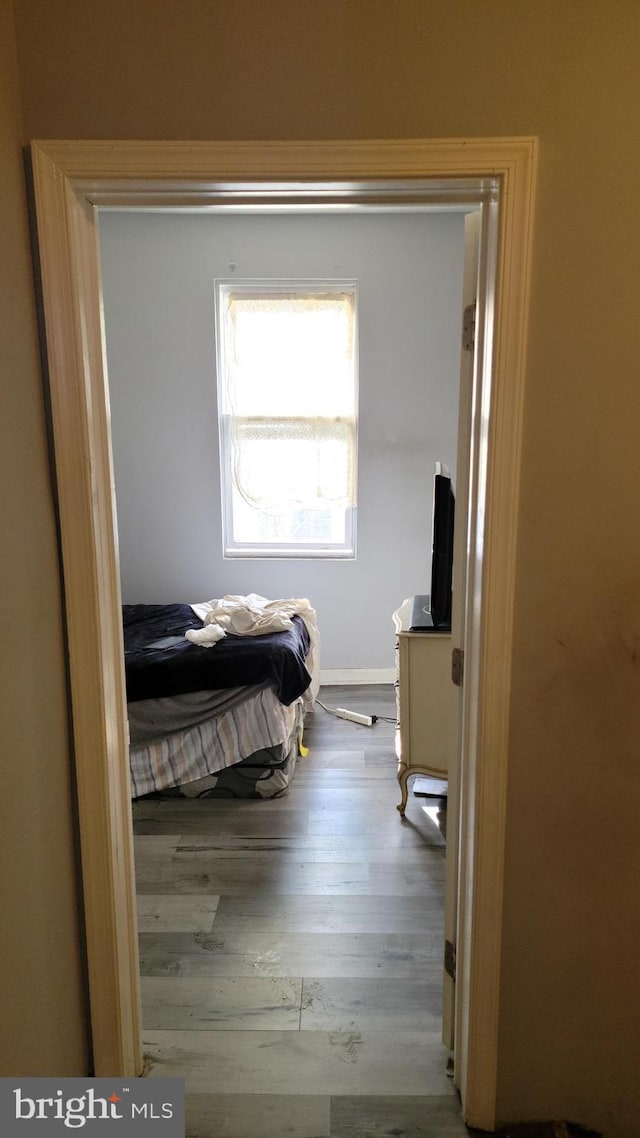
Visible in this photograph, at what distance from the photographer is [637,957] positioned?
1592 millimetres

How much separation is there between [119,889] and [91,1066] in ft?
1.51

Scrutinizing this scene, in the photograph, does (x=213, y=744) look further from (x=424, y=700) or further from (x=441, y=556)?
(x=441, y=556)

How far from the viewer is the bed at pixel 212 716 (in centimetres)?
316

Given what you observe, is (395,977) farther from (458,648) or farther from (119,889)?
(458,648)

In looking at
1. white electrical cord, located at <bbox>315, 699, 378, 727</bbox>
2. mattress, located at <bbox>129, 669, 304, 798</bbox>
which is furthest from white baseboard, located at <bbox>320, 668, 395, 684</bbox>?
mattress, located at <bbox>129, 669, 304, 798</bbox>

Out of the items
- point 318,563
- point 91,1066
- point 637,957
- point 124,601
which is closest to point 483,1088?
point 637,957

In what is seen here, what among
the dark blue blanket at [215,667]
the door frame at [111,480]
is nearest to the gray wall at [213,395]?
the dark blue blanket at [215,667]

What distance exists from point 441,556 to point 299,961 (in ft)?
4.84

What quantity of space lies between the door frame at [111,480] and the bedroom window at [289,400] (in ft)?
9.90

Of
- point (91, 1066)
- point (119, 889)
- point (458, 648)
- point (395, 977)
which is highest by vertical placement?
point (458, 648)

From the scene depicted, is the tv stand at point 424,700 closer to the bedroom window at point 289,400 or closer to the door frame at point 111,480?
the door frame at point 111,480

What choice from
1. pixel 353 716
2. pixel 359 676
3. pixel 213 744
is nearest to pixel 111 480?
pixel 213 744

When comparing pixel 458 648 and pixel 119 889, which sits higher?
pixel 458 648

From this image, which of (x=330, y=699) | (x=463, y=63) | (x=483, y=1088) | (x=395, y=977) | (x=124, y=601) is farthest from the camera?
(x=124, y=601)
